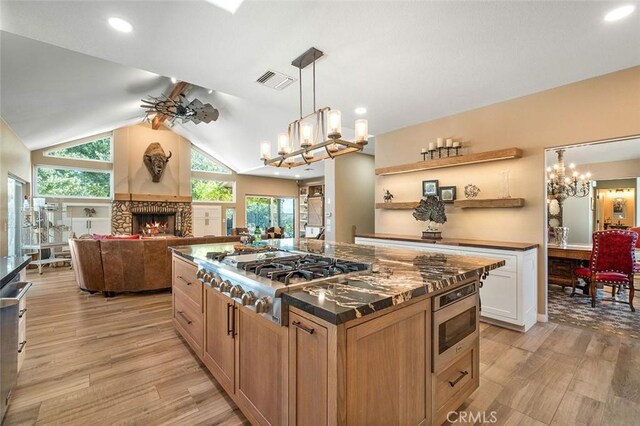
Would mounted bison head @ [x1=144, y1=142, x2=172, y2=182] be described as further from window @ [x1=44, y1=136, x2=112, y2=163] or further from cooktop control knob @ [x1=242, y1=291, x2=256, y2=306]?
cooktop control knob @ [x1=242, y1=291, x2=256, y2=306]

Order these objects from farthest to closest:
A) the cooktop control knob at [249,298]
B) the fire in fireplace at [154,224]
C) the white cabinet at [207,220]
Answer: the white cabinet at [207,220] < the fire in fireplace at [154,224] < the cooktop control knob at [249,298]

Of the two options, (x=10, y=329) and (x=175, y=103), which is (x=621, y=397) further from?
(x=175, y=103)

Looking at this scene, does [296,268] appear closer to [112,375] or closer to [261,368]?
[261,368]

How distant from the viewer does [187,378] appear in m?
2.25

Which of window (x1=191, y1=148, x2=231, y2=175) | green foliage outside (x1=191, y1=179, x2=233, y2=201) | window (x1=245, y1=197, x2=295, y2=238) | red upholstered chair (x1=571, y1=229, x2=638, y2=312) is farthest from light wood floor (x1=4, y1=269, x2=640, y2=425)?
window (x1=245, y1=197, x2=295, y2=238)

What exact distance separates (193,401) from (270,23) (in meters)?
2.78

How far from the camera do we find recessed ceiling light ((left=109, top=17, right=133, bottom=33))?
2.15m

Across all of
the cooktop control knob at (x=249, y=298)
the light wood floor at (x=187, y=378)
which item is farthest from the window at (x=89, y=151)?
the cooktop control knob at (x=249, y=298)

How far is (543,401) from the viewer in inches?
77.3

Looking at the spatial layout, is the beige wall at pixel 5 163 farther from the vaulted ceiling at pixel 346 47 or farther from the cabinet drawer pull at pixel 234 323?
the cabinet drawer pull at pixel 234 323

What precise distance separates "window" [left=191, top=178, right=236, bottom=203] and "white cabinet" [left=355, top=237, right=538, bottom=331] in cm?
812

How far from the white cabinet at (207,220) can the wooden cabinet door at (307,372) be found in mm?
8704

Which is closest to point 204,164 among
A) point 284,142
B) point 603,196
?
point 284,142

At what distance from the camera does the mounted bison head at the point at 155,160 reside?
27.2 feet
